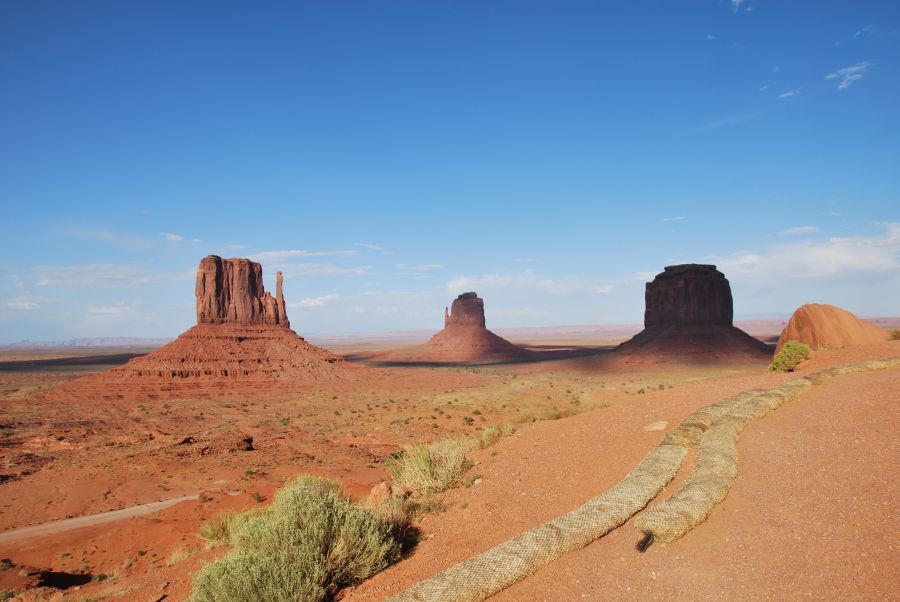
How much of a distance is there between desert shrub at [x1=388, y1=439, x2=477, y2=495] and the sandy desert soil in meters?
0.51

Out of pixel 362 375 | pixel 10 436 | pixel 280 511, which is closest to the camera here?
pixel 280 511

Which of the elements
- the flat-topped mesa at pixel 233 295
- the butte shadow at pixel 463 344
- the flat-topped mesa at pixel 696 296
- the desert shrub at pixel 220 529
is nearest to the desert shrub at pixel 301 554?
the desert shrub at pixel 220 529

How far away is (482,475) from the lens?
1078cm

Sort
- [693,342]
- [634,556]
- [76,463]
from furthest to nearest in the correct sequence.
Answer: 1. [693,342]
2. [76,463]
3. [634,556]

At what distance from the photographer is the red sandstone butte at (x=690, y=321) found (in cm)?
6625

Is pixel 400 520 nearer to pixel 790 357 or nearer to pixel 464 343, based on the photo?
pixel 790 357

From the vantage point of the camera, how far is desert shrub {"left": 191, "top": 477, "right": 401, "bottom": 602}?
625cm

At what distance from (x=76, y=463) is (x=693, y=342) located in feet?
220

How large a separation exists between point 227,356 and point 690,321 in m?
62.0

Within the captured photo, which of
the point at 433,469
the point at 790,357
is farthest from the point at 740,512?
the point at 790,357

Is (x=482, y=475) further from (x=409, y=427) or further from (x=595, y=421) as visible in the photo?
(x=409, y=427)

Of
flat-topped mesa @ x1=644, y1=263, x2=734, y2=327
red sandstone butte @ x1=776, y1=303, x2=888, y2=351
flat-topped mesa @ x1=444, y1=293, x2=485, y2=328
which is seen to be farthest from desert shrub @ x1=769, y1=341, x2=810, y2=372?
flat-topped mesa @ x1=444, y1=293, x2=485, y2=328

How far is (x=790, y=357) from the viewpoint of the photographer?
17594 mm

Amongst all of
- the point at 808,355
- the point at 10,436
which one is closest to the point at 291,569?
the point at 808,355
